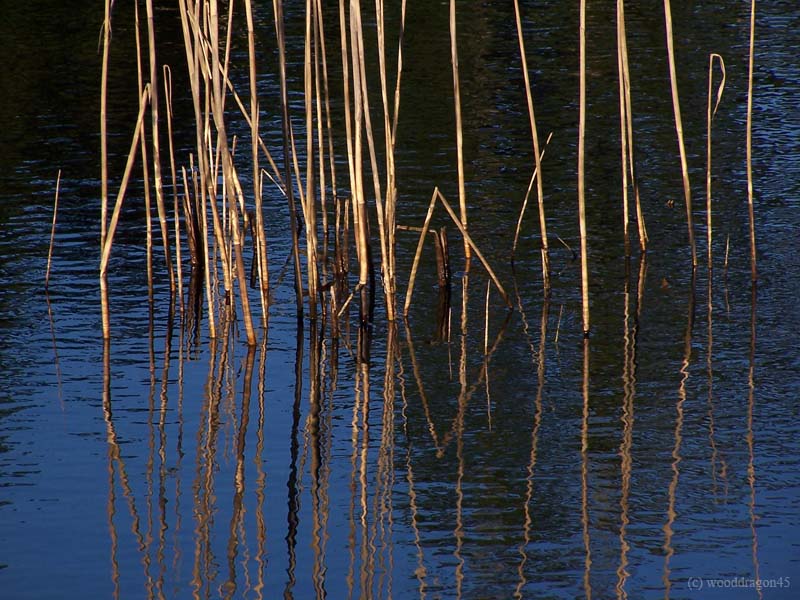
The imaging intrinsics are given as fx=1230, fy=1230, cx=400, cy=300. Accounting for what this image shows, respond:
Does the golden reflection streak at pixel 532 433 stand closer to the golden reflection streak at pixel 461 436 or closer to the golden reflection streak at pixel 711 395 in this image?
the golden reflection streak at pixel 461 436

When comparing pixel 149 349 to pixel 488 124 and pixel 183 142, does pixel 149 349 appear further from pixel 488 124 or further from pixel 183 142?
pixel 488 124

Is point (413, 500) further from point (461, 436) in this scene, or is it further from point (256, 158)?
point (256, 158)

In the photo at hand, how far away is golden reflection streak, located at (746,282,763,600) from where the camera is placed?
24.6 feet

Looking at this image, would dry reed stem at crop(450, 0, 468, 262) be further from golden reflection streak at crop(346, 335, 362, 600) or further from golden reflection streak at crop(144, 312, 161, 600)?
golden reflection streak at crop(144, 312, 161, 600)

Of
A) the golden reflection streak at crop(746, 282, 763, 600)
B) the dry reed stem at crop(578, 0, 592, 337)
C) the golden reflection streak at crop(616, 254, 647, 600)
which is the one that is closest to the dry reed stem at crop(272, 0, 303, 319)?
the dry reed stem at crop(578, 0, 592, 337)

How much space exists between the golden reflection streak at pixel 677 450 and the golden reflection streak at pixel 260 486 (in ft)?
7.81

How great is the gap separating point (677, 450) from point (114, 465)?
409 centimetres

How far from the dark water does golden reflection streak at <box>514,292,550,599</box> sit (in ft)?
0.08

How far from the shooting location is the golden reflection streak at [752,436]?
24.6ft

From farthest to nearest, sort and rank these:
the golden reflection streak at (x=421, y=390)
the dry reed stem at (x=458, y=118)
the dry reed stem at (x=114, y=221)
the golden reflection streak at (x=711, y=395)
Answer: the dry reed stem at (x=458, y=118) < the dry reed stem at (x=114, y=221) < the golden reflection streak at (x=421, y=390) < the golden reflection streak at (x=711, y=395)

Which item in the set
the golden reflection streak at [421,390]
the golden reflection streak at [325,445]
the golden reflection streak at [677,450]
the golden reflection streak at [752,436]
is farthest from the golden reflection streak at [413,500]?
the golden reflection streak at [752,436]

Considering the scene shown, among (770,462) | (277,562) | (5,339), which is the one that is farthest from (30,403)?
(770,462)

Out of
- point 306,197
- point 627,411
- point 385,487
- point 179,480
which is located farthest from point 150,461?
point 627,411

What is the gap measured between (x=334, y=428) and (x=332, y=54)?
18.1m
